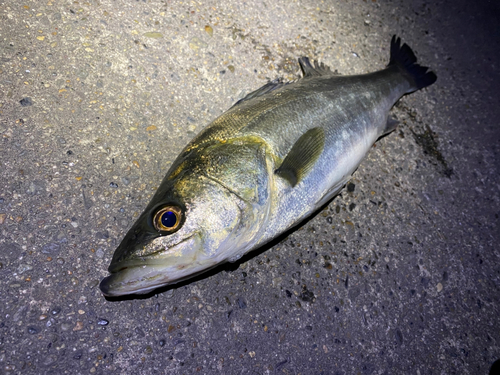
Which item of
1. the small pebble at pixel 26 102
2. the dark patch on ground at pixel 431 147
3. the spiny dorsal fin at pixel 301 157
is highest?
the small pebble at pixel 26 102

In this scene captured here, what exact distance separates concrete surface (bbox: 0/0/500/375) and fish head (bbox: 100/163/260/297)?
1.63ft

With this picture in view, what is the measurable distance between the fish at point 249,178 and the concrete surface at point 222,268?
456 millimetres

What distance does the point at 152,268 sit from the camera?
139 centimetres

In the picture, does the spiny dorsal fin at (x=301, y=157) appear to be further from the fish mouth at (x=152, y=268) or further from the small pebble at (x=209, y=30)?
the small pebble at (x=209, y=30)

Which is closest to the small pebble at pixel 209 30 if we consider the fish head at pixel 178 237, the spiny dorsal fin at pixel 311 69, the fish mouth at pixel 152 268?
the spiny dorsal fin at pixel 311 69

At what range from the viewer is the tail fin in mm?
2923

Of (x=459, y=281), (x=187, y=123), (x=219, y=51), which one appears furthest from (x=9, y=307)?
(x=459, y=281)

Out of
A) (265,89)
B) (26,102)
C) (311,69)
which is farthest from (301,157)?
(26,102)

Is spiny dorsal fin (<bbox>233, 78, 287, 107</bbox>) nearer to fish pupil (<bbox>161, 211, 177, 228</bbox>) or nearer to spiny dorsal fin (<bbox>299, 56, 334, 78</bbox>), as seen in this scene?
spiny dorsal fin (<bbox>299, 56, 334, 78</bbox>)

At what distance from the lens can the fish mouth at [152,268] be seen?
139 cm

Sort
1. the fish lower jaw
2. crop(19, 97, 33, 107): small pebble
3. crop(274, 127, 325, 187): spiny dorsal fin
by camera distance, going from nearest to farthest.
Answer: the fish lower jaw, crop(274, 127, 325, 187): spiny dorsal fin, crop(19, 97, 33, 107): small pebble

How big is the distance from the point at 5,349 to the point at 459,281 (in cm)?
311

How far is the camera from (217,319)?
74.9 inches

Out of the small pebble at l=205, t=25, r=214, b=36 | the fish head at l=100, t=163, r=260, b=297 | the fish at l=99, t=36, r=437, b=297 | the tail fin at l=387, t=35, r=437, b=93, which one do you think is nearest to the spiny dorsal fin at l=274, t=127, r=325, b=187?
the fish at l=99, t=36, r=437, b=297
